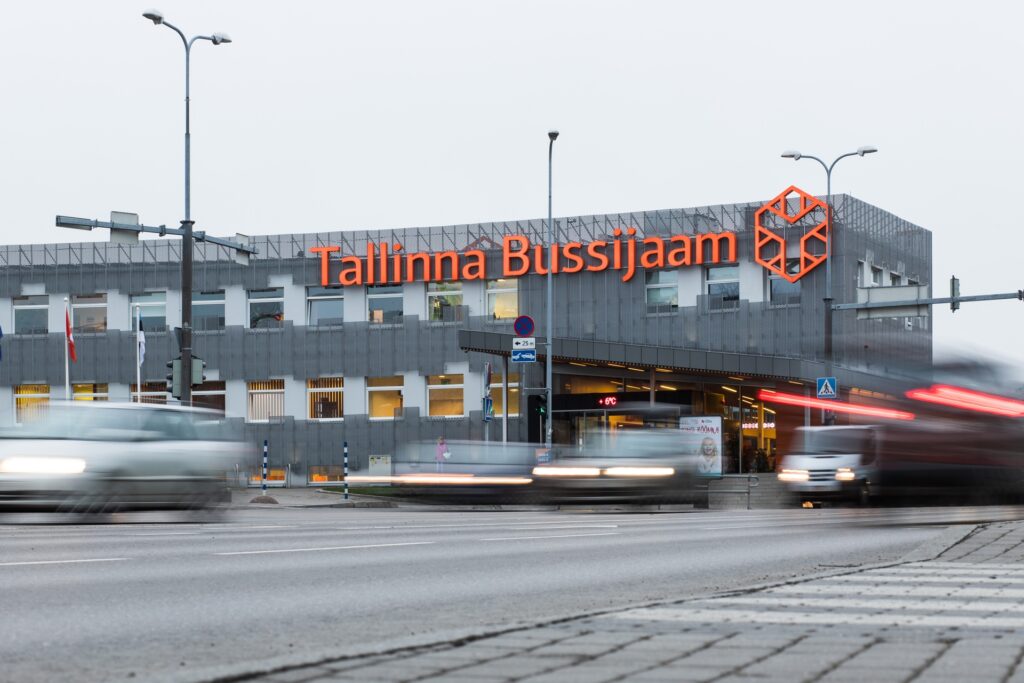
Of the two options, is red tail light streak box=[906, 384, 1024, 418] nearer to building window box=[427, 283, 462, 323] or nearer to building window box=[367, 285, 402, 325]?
building window box=[427, 283, 462, 323]

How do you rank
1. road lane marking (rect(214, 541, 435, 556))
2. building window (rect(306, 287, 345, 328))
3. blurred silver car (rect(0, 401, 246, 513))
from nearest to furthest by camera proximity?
road lane marking (rect(214, 541, 435, 556)), blurred silver car (rect(0, 401, 246, 513)), building window (rect(306, 287, 345, 328))

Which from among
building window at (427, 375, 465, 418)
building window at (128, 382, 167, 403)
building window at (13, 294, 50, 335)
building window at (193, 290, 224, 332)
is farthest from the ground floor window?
building window at (13, 294, 50, 335)

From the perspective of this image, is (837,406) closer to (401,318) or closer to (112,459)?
(112,459)

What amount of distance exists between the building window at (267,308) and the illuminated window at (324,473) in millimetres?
6624

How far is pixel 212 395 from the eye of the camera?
6788 centimetres

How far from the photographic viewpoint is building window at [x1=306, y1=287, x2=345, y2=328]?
65.9 metres

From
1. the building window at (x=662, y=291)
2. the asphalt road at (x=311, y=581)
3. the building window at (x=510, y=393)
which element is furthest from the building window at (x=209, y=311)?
the asphalt road at (x=311, y=581)

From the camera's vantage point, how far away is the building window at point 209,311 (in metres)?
67.0

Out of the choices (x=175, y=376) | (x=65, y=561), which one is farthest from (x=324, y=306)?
(x=65, y=561)

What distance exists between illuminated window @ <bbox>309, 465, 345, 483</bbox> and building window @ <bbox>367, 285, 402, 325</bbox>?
21.8ft

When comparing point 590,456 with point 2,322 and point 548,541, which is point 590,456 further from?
point 2,322

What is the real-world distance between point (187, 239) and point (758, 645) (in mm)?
24723

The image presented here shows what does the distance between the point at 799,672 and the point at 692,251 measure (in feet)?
182

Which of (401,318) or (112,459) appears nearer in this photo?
(112,459)
